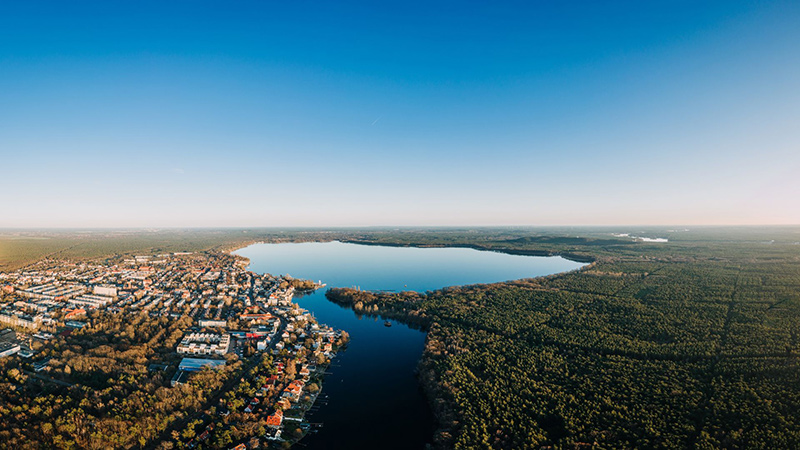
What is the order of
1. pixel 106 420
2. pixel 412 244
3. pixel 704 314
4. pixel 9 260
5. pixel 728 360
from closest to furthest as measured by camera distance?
1. pixel 106 420
2. pixel 728 360
3. pixel 704 314
4. pixel 9 260
5. pixel 412 244

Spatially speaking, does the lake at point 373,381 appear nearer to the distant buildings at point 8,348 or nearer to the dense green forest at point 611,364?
the dense green forest at point 611,364

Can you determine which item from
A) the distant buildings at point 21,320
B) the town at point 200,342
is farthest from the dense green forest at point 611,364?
the distant buildings at point 21,320

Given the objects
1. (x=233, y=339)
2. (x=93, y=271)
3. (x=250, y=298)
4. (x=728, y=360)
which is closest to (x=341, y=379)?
(x=233, y=339)

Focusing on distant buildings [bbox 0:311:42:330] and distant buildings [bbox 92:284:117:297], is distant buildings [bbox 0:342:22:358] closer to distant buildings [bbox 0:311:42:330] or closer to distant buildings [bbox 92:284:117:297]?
distant buildings [bbox 0:311:42:330]

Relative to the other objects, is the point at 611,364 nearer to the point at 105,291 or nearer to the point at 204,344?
the point at 204,344

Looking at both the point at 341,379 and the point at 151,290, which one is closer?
the point at 341,379

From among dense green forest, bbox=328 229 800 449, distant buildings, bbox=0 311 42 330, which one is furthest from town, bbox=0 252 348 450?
dense green forest, bbox=328 229 800 449

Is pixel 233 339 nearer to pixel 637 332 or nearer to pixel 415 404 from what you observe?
pixel 415 404

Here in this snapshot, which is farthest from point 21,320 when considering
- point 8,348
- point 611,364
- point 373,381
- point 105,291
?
point 611,364
